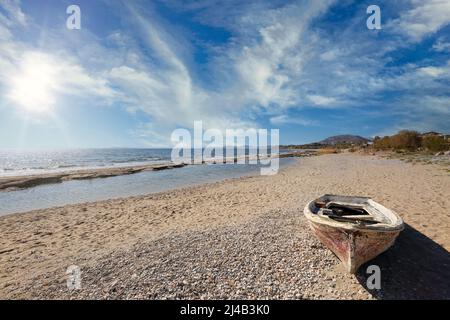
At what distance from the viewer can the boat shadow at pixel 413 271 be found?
164 inches

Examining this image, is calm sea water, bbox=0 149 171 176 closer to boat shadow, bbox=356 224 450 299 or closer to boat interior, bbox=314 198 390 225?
boat interior, bbox=314 198 390 225

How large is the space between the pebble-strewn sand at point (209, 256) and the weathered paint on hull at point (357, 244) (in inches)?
12.8

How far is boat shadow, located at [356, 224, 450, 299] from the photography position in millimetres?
4168

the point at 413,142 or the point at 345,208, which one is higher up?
the point at 413,142

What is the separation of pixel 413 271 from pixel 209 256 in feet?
14.4

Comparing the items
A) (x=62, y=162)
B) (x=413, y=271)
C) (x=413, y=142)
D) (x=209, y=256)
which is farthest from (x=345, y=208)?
(x=62, y=162)

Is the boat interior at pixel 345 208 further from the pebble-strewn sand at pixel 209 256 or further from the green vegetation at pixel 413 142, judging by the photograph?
the green vegetation at pixel 413 142

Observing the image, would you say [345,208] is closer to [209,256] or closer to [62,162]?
[209,256]

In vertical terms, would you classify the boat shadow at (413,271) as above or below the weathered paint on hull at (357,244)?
below

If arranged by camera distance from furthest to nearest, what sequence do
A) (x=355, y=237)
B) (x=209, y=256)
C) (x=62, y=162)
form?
1. (x=62, y=162)
2. (x=209, y=256)
3. (x=355, y=237)

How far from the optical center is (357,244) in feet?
14.4

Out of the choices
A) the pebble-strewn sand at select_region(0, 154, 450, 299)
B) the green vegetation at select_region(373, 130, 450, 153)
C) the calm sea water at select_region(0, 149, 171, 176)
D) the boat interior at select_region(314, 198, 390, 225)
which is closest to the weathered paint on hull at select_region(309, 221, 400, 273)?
the pebble-strewn sand at select_region(0, 154, 450, 299)

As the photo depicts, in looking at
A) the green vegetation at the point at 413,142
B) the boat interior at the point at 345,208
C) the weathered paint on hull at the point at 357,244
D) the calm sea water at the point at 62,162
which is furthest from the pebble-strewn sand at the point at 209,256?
the green vegetation at the point at 413,142
